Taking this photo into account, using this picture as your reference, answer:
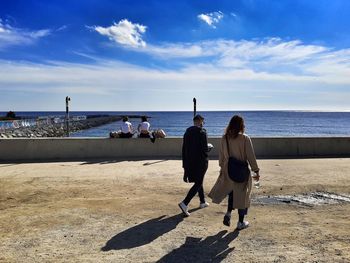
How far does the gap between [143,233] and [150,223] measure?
0.53 m

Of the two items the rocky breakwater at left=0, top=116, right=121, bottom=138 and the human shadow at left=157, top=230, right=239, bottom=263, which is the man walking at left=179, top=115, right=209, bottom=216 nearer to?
the human shadow at left=157, top=230, right=239, bottom=263

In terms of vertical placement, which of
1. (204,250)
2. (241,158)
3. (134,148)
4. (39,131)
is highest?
(241,158)

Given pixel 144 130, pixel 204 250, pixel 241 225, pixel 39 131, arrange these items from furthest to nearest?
1. pixel 39 131
2. pixel 144 130
3. pixel 241 225
4. pixel 204 250

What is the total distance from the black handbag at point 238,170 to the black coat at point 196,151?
3.37ft

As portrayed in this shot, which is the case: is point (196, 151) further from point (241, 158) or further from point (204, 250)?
point (204, 250)

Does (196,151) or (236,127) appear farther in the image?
(196,151)

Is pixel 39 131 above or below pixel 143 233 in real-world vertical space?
below

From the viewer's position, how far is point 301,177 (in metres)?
10.6

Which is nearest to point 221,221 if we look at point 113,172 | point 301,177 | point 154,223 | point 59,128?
point 154,223

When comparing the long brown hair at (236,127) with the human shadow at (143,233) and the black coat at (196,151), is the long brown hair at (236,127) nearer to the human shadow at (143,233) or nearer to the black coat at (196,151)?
the black coat at (196,151)

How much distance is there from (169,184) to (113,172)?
7.50 feet

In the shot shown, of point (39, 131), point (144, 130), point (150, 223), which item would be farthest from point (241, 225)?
point (39, 131)

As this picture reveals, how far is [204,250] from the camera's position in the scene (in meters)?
5.33

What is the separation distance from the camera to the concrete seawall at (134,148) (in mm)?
14328
